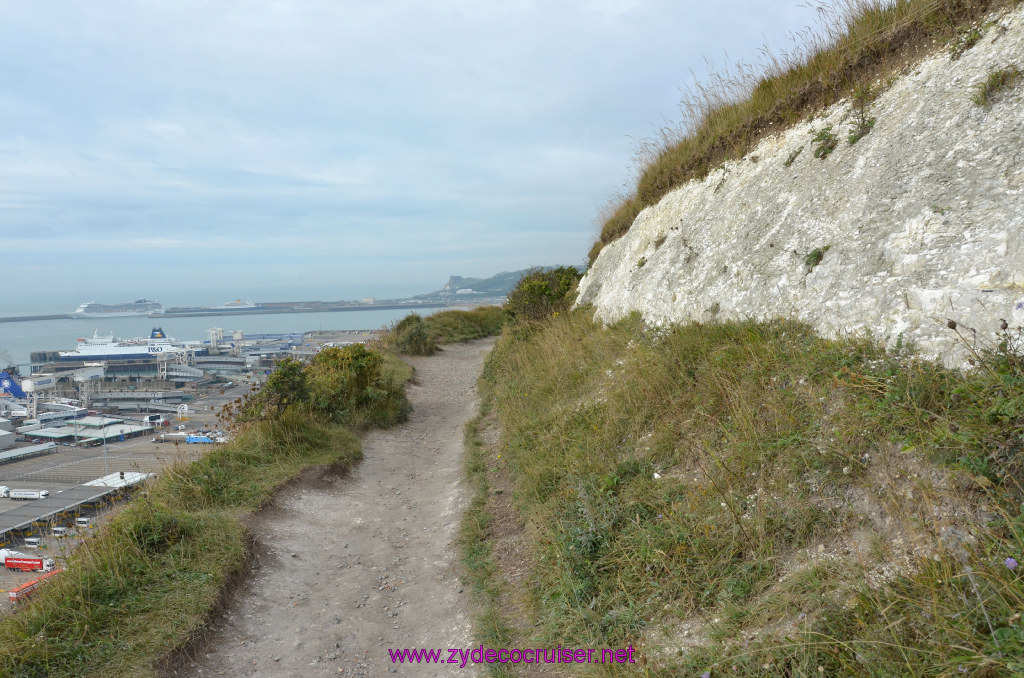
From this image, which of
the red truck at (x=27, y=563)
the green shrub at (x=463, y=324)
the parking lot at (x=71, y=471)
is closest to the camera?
the red truck at (x=27, y=563)

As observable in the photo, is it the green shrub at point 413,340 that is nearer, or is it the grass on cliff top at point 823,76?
the grass on cliff top at point 823,76

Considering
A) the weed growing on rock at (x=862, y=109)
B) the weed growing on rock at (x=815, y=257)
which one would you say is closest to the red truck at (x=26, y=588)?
the weed growing on rock at (x=815, y=257)

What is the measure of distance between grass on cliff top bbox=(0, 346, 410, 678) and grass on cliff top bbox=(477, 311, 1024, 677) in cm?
298

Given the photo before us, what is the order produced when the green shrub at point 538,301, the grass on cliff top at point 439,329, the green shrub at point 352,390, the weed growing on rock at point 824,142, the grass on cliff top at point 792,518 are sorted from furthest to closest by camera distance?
1. the grass on cliff top at point 439,329
2. the green shrub at point 538,301
3. the green shrub at point 352,390
4. the weed growing on rock at point 824,142
5. the grass on cliff top at point 792,518

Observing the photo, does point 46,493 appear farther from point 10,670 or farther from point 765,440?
point 765,440

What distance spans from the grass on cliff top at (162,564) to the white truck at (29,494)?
1.37 meters

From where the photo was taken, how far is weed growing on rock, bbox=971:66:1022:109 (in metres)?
5.28

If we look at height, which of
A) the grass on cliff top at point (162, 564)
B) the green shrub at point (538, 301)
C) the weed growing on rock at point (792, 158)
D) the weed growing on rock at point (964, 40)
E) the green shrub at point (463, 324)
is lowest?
the grass on cliff top at point (162, 564)

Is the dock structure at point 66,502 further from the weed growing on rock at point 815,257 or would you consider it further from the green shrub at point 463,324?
the green shrub at point 463,324

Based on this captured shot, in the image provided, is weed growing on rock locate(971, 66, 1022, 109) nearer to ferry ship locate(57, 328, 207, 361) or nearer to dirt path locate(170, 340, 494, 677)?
dirt path locate(170, 340, 494, 677)

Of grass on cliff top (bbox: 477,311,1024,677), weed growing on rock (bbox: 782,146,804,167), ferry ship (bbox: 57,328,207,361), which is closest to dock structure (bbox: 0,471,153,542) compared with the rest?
Answer: grass on cliff top (bbox: 477,311,1024,677)

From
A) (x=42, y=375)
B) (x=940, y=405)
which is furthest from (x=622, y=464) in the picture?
(x=42, y=375)

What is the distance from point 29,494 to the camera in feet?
21.7

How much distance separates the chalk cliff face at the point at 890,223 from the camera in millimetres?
4488
